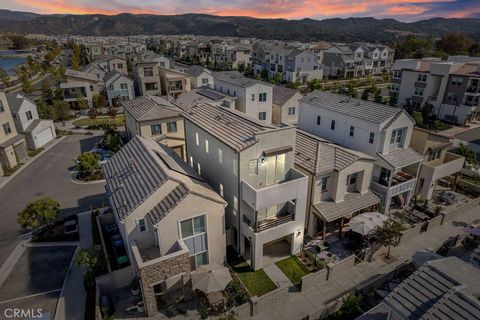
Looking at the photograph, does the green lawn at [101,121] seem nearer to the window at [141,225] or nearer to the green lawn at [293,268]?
the window at [141,225]

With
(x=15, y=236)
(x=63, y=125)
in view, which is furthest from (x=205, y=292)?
(x=63, y=125)

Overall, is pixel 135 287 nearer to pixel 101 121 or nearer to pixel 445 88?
pixel 101 121

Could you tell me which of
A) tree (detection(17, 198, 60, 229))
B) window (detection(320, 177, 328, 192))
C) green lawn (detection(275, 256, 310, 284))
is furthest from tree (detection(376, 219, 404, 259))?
tree (detection(17, 198, 60, 229))

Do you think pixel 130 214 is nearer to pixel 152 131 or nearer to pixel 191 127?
pixel 191 127

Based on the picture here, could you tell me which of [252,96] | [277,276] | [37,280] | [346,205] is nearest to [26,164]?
[37,280]

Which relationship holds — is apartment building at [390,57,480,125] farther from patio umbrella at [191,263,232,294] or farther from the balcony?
patio umbrella at [191,263,232,294]
